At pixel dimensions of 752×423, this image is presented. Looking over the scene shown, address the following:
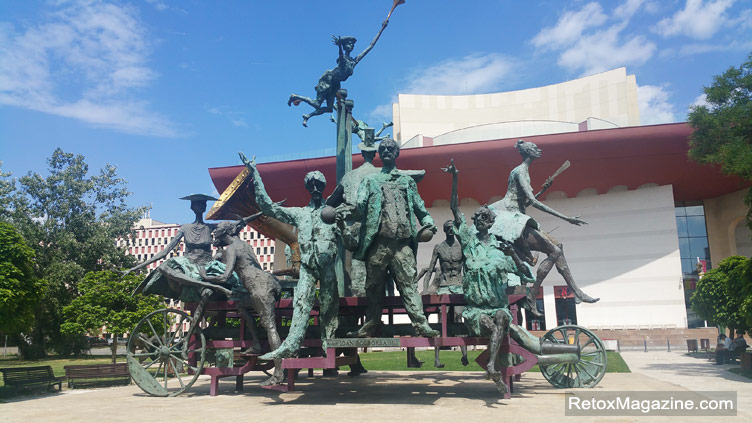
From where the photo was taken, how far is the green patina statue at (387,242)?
22.1 feet

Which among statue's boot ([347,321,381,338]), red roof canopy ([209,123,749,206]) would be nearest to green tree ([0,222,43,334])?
statue's boot ([347,321,381,338])

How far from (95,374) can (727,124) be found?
50.6ft

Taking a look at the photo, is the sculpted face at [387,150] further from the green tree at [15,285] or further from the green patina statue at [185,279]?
the green tree at [15,285]

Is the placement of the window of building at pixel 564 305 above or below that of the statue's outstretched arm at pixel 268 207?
below

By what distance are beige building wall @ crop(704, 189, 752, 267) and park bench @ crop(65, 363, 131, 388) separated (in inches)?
1574

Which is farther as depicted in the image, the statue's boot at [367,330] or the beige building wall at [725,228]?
the beige building wall at [725,228]

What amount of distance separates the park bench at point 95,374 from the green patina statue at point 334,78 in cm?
651

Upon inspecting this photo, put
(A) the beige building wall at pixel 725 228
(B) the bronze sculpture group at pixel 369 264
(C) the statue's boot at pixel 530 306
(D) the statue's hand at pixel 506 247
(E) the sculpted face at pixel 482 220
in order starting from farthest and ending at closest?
(A) the beige building wall at pixel 725 228, (C) the statue's boot at pixel 530 306, (D) the statue's hand at pixel 506 247, (E) the sculpted face at pixel 482 220, (B) the bronze sculpture group at pixel 369 264

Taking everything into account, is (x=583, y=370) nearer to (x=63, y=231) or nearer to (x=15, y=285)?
(x=15, y=285)

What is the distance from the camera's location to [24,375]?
9609 mm

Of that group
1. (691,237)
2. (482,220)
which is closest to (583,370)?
(482,220)

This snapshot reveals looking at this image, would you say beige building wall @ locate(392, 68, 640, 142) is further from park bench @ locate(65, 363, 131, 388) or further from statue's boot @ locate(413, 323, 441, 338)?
statue's boot @ locate(413, 323, 441, 338)

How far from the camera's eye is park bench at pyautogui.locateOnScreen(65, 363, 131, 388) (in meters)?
10.8

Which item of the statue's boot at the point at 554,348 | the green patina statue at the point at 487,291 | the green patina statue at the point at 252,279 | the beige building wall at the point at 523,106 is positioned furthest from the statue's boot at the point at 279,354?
the beige building wall at the point at 523,106
